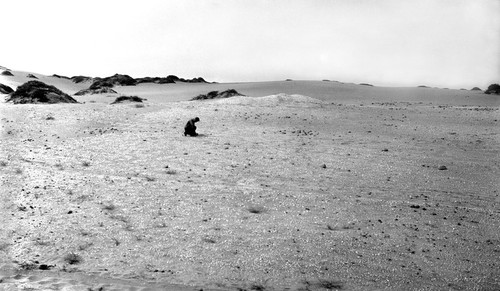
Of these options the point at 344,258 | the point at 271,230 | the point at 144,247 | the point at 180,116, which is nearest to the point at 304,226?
the point at 271,230

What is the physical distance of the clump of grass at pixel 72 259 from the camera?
5.84 meters

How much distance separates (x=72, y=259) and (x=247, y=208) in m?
2.76

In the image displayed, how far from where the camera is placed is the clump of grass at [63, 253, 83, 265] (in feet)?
19.1

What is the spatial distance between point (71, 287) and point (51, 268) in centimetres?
57

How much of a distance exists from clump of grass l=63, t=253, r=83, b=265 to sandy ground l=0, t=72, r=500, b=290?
0.02m

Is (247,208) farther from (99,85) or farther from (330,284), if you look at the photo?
(99,85)

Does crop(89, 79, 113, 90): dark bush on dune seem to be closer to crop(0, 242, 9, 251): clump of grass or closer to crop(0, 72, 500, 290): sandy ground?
crop(0, 72, 500, 290): sandy ground

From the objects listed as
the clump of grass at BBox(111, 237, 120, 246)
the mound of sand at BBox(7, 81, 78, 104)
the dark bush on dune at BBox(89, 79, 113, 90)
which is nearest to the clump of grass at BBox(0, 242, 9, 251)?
the clump of grass at BBox(111, 237, 120, 246)

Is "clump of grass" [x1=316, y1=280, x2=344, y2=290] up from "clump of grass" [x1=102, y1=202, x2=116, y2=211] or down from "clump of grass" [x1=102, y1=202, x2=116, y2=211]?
down

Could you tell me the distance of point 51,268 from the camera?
566cm

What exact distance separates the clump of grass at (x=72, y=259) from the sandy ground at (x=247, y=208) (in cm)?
2

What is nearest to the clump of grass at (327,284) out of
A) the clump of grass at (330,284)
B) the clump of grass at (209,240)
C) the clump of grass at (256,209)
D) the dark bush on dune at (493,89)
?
the clump of grass at (330,284)

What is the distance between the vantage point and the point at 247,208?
300 inches

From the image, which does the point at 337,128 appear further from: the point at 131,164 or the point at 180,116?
the point at 131,164
